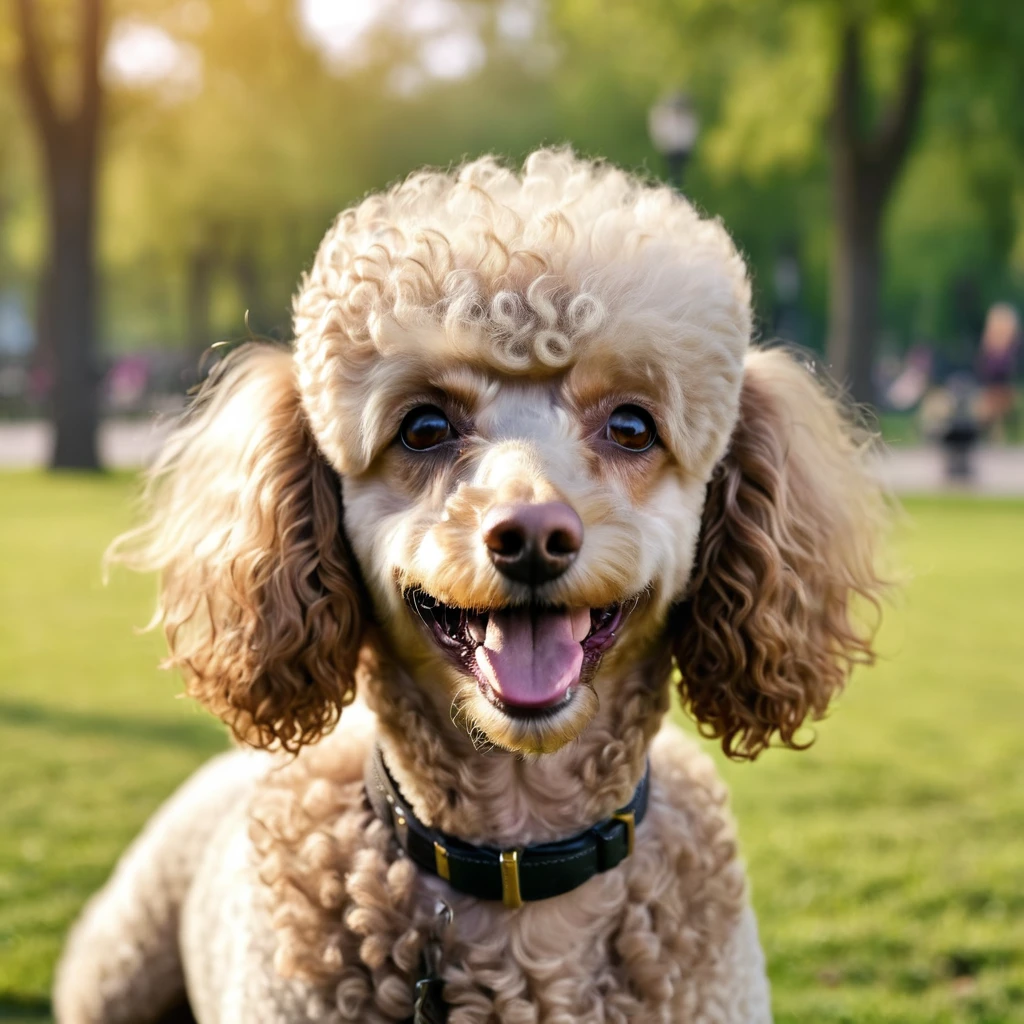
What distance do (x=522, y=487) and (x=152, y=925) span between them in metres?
1.51

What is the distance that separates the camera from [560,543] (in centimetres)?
177

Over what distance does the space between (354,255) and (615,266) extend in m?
0.44

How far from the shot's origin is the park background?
3746 mm

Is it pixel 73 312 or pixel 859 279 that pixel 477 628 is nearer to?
pixel 73 312

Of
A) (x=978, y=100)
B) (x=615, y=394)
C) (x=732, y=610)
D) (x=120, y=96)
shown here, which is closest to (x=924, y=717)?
(x=732, y=610)

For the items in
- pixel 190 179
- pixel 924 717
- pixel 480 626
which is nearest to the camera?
pixel 480 626

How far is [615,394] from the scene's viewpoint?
2.02m

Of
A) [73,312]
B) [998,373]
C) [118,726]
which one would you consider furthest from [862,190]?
[118,726]

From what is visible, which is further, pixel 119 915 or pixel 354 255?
pixel 119 915

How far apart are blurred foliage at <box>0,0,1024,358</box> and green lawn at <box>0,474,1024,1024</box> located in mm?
11400

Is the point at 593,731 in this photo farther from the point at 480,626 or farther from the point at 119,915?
the point at 119,915

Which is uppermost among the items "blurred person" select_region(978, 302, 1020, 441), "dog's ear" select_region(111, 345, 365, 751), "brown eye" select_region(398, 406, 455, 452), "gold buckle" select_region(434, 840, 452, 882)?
"brown eye" select_region(398, 406, 455, 452)

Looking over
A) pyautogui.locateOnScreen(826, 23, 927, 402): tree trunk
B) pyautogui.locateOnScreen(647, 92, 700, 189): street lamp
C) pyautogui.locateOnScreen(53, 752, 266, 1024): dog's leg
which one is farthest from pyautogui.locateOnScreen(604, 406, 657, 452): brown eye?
pyautogui.locateOnScreen(826, 23, 927, 402): tree trunk

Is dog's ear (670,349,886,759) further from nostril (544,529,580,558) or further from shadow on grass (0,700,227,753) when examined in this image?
shadow on grass (0,700,227,753)
